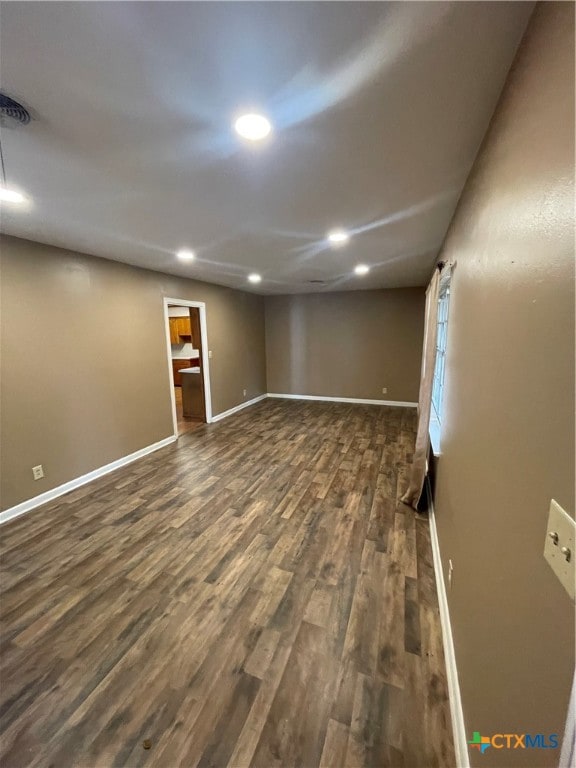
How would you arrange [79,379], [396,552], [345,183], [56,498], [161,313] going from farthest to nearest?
[161,313]
[79,379]
[56,498]
[396,552]
[345,183]

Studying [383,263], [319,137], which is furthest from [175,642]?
[383,263]

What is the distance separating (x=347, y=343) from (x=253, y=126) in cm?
520

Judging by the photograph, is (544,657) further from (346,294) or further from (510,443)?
(346,294)

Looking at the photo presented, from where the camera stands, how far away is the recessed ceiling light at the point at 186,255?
303 cm

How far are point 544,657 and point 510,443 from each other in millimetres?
456

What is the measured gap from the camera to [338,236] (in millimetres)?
2623

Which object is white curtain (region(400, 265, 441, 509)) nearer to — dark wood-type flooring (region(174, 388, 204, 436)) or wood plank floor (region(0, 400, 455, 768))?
wood plank floor (region(0, 400, 455, 768))

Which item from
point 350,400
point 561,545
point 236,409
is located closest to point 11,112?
point 561,545

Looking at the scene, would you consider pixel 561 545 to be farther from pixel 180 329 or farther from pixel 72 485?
pixel 180 329

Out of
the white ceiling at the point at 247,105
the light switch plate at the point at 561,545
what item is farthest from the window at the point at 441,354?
the light switch plate at the point at 561,545

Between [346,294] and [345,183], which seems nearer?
[345,183]

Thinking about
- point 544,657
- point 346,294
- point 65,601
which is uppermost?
point 346,294

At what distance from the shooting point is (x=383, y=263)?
144 inches

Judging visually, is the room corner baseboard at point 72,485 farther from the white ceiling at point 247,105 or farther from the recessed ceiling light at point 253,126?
the recessed ceiling light at point 253,126
